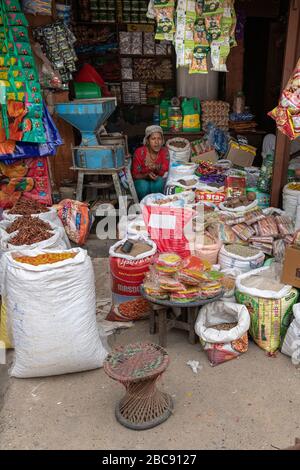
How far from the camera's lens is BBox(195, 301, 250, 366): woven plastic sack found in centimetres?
284

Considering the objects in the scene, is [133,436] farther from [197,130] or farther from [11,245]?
[197,130]

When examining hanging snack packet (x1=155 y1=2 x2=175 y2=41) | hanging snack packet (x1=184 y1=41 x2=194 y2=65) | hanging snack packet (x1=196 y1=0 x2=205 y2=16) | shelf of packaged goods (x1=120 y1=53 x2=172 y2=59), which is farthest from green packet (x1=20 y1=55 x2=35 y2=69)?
shelf of packaged goods (x1=120 y1=53 x2=172 y2=59)

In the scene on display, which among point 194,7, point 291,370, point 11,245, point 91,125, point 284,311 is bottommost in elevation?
point 291,370

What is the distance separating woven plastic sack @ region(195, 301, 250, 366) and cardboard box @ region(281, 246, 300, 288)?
0.42m

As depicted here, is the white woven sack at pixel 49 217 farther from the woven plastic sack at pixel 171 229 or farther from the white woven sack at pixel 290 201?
the white woven sack at pixel 290 201

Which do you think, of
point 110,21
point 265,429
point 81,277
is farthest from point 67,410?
point 110,21

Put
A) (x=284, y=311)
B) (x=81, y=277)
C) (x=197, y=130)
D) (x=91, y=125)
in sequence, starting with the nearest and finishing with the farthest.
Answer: (x=81, y=277) → (x=284, y=311) → (x=91, y=125) → (x=197, y=130)

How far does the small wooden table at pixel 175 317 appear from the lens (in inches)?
113

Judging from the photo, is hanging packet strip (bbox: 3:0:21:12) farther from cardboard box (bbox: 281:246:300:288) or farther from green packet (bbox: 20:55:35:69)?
cardboard box (bbox: 281:246:300:288)

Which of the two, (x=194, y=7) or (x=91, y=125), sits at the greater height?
(x=194, y=7)

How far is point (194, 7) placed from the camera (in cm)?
373

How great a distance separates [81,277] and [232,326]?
1.16 meters

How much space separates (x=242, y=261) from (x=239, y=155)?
107 inches

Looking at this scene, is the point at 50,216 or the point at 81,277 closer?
the point at 81,277
